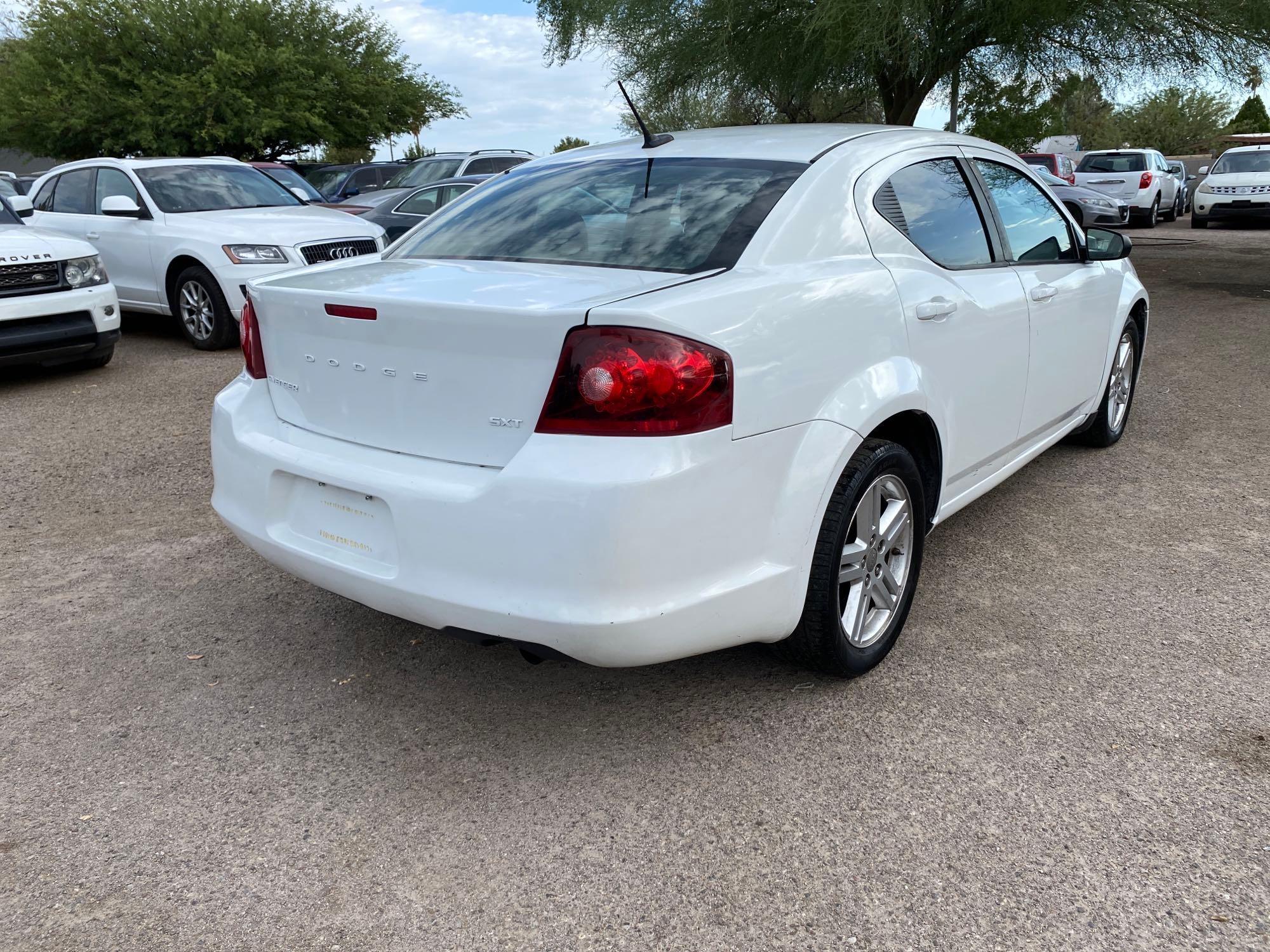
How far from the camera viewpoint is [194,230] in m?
8.65

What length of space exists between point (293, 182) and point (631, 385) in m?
12.2

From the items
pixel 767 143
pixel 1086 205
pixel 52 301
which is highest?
pixel 767 143

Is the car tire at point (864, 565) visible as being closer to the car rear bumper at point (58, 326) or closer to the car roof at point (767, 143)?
the car roof at point (767, 143)

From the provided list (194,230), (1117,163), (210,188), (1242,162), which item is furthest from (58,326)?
(1242,162)

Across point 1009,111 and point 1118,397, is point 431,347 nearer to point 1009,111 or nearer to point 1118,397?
point 1118,397

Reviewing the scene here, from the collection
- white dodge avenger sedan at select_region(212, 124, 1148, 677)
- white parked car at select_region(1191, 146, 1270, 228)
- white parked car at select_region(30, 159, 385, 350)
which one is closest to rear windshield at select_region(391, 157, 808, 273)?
white dodge avenger sedan at select_region(212, 124, 1148, 677)

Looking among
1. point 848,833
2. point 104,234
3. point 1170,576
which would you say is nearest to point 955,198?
point 1170,576

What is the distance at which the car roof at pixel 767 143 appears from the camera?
130 inches

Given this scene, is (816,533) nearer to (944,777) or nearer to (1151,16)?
(944,777)

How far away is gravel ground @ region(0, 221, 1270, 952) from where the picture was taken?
225 centimetres

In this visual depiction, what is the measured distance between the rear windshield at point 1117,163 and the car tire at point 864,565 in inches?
841

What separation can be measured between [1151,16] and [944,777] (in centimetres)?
1254

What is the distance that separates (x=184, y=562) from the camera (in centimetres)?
423

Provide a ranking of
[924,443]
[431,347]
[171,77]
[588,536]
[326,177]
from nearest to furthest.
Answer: [588,536] → [431,347] → [924,443] → [326,177] → [171,77]
